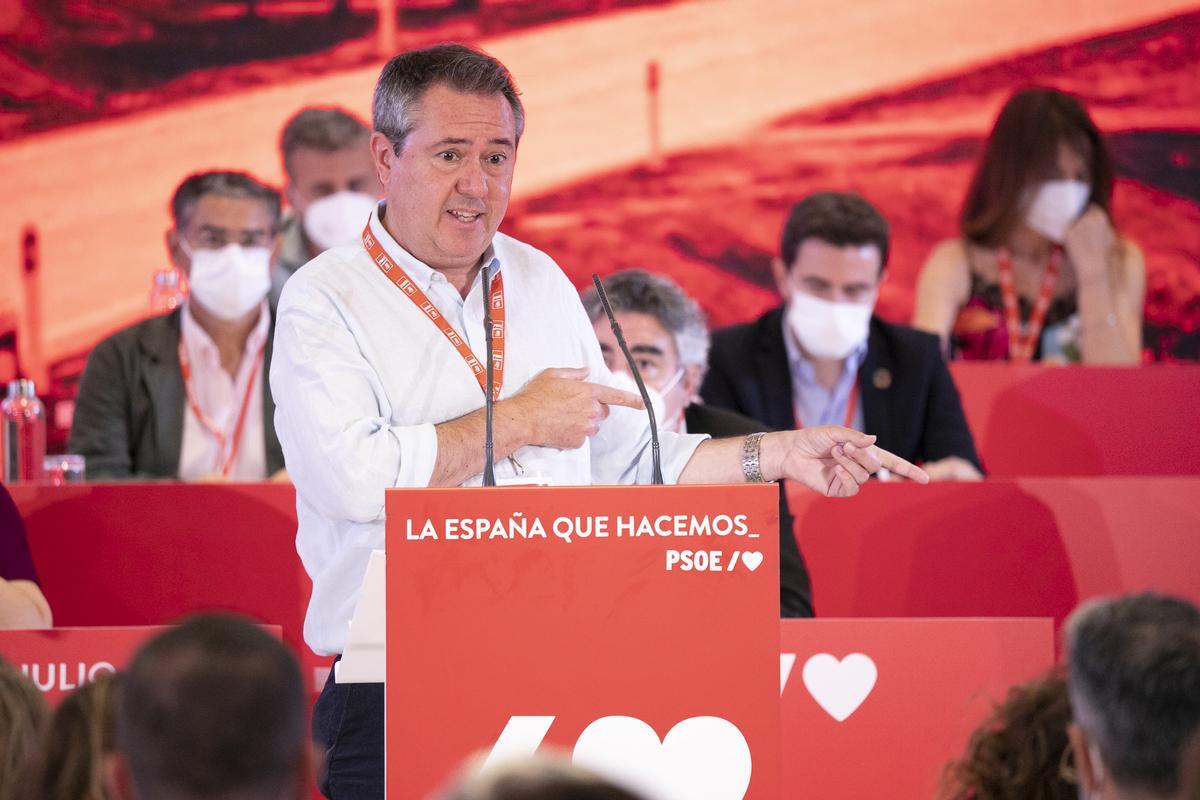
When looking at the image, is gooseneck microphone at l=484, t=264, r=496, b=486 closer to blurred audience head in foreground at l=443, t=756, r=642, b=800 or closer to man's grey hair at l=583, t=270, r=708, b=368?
blurred audience head in foreground at l=443, t=756, r=642, b=800

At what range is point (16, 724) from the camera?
178 cm

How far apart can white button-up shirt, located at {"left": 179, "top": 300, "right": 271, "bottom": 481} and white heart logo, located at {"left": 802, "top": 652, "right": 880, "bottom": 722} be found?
7.49 ft

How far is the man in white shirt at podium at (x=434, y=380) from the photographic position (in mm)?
2371

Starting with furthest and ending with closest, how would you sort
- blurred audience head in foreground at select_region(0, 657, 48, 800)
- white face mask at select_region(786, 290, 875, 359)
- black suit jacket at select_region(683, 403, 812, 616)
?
white face mask at select_region(786, 290, 875, 359), black suit jacket at select_region(683, 403, 812, 616), blurred audience head in foreground at select_region(0, 657, 48, 800)

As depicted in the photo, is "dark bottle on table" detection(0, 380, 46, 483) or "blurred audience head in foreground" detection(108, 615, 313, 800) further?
"dark bottle on table" detection(0, 380, 46, 483)

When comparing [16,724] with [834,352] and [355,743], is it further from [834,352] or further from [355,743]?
[834,352]

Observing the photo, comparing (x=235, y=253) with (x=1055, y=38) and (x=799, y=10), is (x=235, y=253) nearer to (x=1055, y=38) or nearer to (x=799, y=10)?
(x=799, y=10)

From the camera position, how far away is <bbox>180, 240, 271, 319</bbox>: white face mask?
5.04 metres

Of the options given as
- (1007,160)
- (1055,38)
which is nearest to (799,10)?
(1055,38)

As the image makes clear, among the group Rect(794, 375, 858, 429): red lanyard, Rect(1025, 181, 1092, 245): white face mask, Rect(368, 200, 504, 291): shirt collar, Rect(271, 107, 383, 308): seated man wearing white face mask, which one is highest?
Rect(271, 107, 383, 308): seated man wearing white face mask

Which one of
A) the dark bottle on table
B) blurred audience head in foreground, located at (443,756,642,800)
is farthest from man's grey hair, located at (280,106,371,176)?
blurred audience head in foreground, located at (443,756,642,800)

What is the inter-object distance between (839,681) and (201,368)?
2.62 meters

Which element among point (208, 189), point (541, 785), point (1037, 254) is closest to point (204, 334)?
point (208, 189)

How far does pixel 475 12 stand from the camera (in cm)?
731
